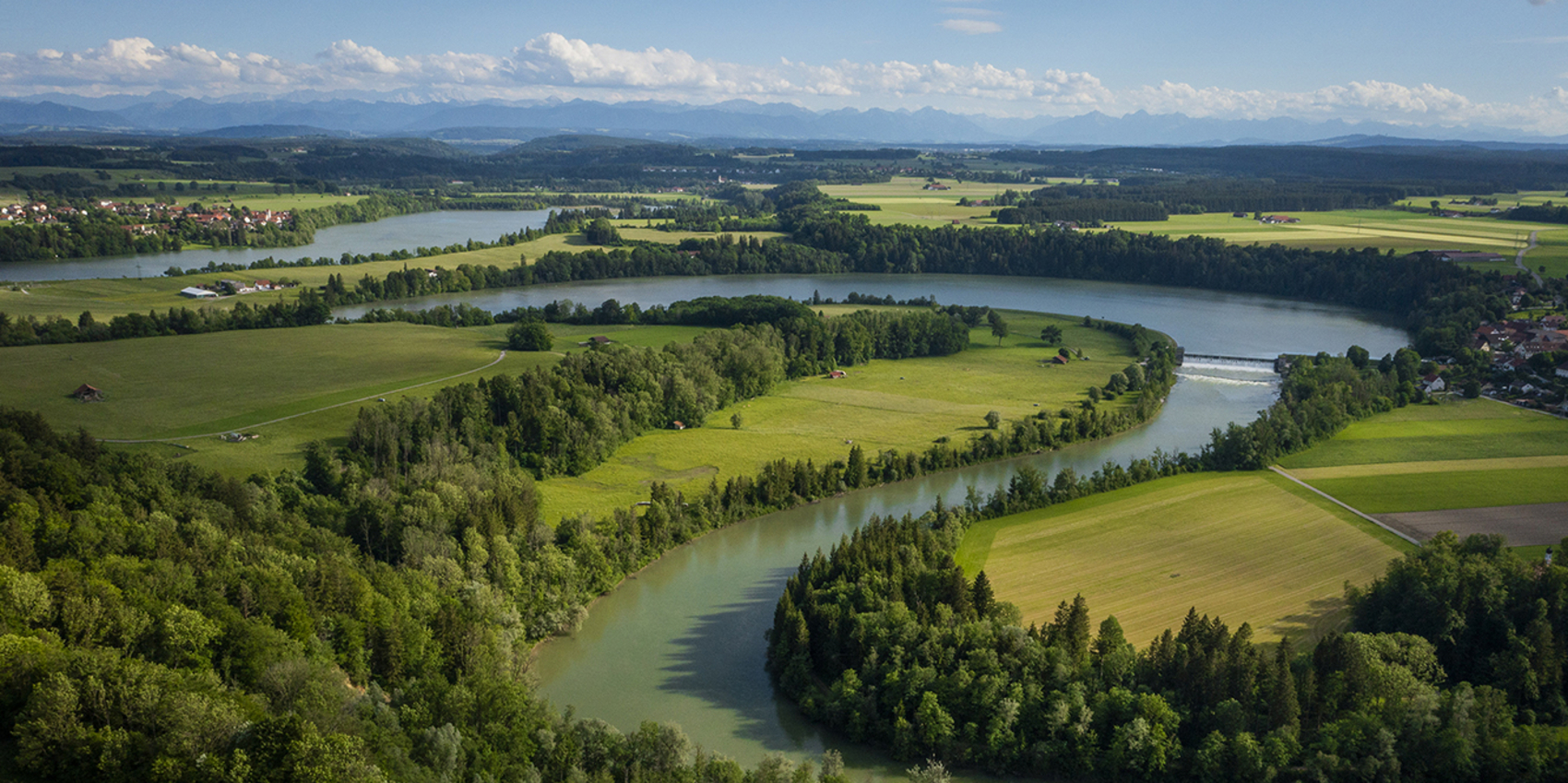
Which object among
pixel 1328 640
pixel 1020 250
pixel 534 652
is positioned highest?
pixel 1020 250

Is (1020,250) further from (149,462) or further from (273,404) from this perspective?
(149,462)

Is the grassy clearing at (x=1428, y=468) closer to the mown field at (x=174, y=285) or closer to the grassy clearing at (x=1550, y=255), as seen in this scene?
the grassy clearing at (x=1550, y=255)

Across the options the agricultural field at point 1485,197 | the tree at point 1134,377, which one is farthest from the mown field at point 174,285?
the agricultural field at point 1485,197

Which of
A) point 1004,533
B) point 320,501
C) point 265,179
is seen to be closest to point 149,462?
point 320,501

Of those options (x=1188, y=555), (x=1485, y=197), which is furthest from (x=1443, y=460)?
(x=1485, y=197)

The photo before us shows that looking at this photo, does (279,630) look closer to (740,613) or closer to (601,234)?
(740,613)

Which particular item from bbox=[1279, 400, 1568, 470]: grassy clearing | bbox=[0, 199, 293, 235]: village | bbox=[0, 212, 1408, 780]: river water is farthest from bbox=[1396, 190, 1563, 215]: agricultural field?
bbox=[0, 199, 293, 235]: village
